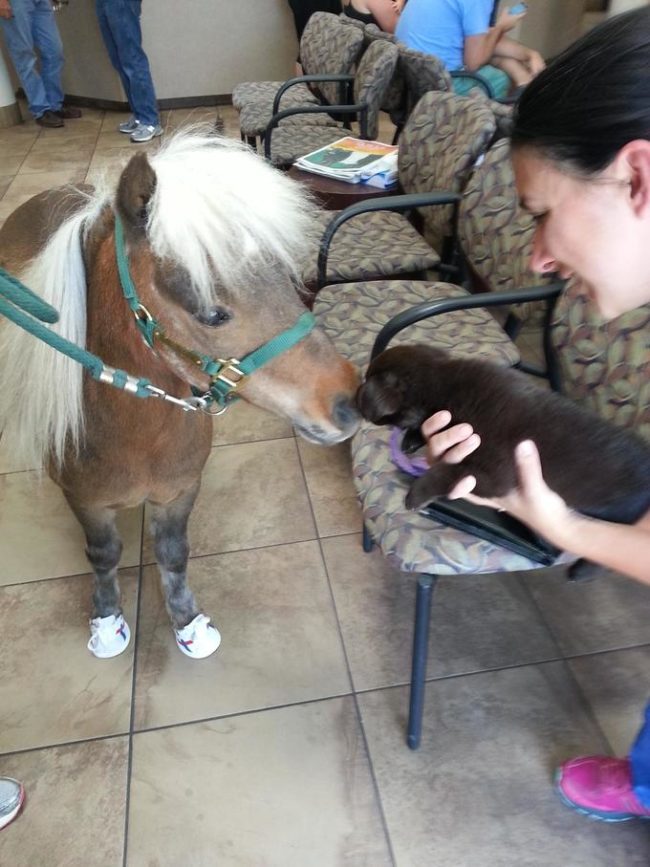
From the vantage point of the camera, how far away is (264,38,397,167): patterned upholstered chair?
2.94 m

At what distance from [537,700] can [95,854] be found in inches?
39.7

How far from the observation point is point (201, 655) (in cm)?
158

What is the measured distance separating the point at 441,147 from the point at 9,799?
2.21m

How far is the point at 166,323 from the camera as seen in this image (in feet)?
3.01

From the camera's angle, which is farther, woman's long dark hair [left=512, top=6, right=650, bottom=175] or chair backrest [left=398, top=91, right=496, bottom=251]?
chair backrest [left=398, top=91, right=496, bottom=251]

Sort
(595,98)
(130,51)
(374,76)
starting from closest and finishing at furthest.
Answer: (595,98), (374,76), (130,51)

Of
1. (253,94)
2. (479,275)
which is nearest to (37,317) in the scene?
(479,275)

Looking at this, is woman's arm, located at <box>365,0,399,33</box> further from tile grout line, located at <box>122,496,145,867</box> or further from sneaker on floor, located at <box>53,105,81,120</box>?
tile grout line, located at <box>122,496,145,867</box>

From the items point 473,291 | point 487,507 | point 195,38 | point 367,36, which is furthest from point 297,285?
point 195,38

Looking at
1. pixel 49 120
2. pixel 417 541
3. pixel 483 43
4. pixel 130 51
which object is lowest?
pixel 49 120

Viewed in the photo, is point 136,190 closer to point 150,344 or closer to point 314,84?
point 150,344

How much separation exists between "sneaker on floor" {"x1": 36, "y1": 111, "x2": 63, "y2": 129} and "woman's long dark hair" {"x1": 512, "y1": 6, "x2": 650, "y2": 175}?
19.0 ft

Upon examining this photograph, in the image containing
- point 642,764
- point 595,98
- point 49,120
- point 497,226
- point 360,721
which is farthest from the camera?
point 49,120

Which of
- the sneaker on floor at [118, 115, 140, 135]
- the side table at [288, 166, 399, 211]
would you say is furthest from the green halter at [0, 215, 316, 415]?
the sneaker on floor at [118, 115, 140, 135]
